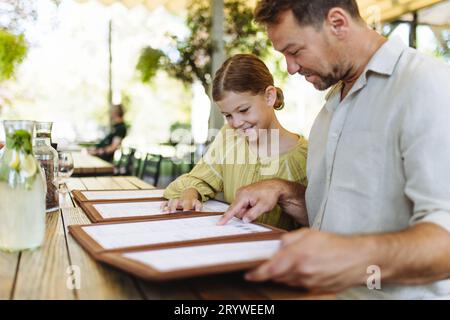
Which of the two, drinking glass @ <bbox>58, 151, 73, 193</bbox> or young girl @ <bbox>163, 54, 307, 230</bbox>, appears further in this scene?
A: young girl @ <bbox>163, 54, 307, 230</bbox>

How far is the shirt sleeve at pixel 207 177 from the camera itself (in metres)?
1.60

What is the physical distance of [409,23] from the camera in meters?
4.04

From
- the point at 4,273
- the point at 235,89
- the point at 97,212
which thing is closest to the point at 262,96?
the point at 235,89

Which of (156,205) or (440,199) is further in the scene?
(156,205)

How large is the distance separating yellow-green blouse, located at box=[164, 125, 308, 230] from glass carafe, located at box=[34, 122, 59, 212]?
37cm

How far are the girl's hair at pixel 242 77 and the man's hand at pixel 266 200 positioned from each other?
1.63 ft

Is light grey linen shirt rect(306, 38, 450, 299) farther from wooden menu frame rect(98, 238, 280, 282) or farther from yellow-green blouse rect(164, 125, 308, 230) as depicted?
yellow-green blouse rect(164, 125, 308, 230)

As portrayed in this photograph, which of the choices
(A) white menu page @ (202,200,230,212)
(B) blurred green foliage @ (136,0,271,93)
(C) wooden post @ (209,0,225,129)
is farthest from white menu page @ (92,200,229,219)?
(B) blurred green foliage @ (136,0,271,93)

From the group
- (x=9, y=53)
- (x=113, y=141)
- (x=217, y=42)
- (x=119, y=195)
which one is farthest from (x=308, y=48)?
(x=113, y=141)

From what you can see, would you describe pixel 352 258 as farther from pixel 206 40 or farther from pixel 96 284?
pixel 206 40

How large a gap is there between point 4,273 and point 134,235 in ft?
0.83

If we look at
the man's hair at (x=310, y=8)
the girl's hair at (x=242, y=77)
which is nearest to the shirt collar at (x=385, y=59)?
the man's hair at (x=310, y=8)

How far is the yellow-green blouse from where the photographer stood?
1657 mm

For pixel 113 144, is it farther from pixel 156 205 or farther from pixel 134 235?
pixel 134 235
